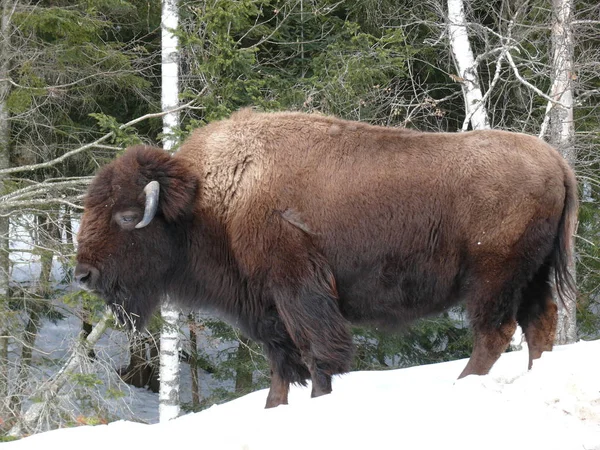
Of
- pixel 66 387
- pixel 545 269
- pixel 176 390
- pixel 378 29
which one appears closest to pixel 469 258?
pixel 545 269

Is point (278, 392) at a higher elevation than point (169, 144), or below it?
below

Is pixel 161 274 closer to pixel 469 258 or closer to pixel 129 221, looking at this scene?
pixel 129 221

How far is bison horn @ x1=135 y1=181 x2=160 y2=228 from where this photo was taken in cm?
610

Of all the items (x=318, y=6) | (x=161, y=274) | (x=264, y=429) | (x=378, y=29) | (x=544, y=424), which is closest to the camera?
(x=544, y=424)

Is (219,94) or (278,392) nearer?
(278,392)

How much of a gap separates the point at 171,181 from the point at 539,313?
308cm

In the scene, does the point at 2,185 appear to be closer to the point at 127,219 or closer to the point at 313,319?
the point at 127,219

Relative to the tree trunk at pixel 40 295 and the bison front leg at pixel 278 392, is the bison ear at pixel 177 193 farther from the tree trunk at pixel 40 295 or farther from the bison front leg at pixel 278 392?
the tree trunk at pixel 40 295

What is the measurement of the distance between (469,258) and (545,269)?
681 mm

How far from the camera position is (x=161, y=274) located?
6484 millimetres

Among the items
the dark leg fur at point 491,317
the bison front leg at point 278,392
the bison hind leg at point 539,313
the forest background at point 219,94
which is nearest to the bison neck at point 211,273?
the bison front leg at point 278,392

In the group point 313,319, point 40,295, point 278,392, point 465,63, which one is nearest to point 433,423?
point 313,319

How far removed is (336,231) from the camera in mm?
5977

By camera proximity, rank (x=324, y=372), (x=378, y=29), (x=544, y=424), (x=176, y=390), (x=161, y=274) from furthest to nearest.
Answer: (x=378, y=29) → (x=176, y=390) → (x=161, y=274) → (x=324, y=372) → (x=544, y=424)
